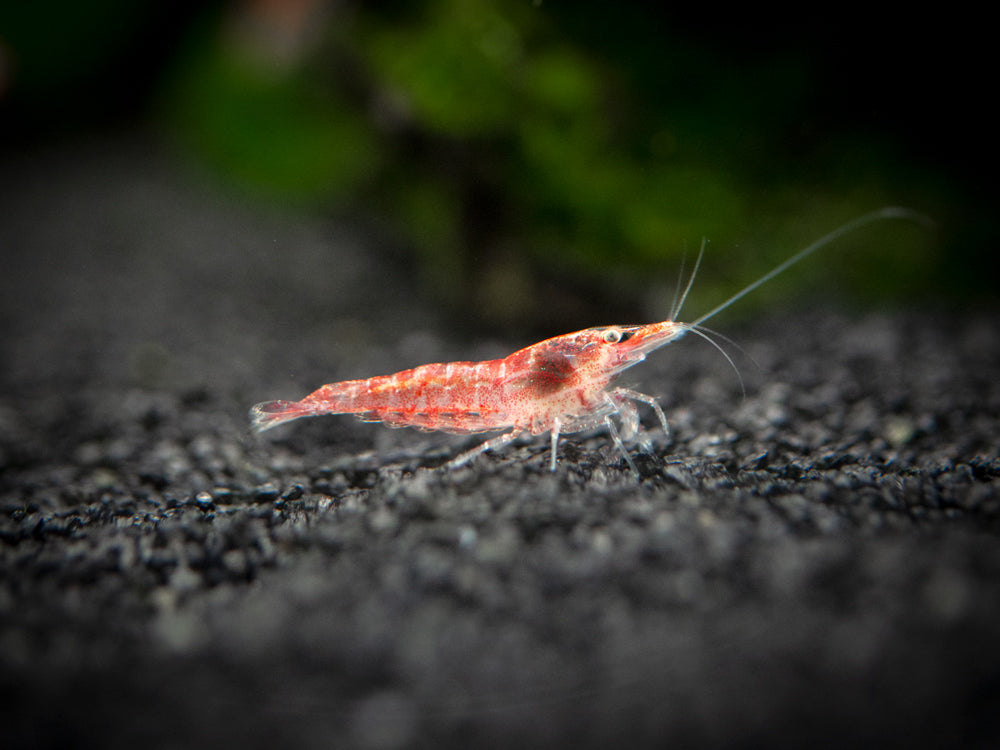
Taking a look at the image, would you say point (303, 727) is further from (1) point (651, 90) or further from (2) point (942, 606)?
(1) point (651, 90)

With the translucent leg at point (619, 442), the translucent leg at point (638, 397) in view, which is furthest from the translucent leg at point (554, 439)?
the translucent leg at point (638, 397)

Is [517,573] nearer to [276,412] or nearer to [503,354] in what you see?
[276,412]

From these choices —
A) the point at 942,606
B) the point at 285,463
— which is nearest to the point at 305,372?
the point at 285,463

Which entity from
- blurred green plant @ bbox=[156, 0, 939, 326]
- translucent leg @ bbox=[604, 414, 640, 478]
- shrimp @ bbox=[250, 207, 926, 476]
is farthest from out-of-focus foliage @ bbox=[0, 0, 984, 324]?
translucent leg @ bbox=[604, 414, 640, 478]

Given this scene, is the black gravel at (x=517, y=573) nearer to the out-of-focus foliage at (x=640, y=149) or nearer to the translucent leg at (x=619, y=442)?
the translucent leg at (x=619, y=442)

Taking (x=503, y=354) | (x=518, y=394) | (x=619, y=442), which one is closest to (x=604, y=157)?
(x=503, y=354)

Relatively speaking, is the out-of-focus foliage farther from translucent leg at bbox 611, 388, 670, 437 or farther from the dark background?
translucent leg at bbox 611, 388, 670, 437

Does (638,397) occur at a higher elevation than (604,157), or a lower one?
lower
